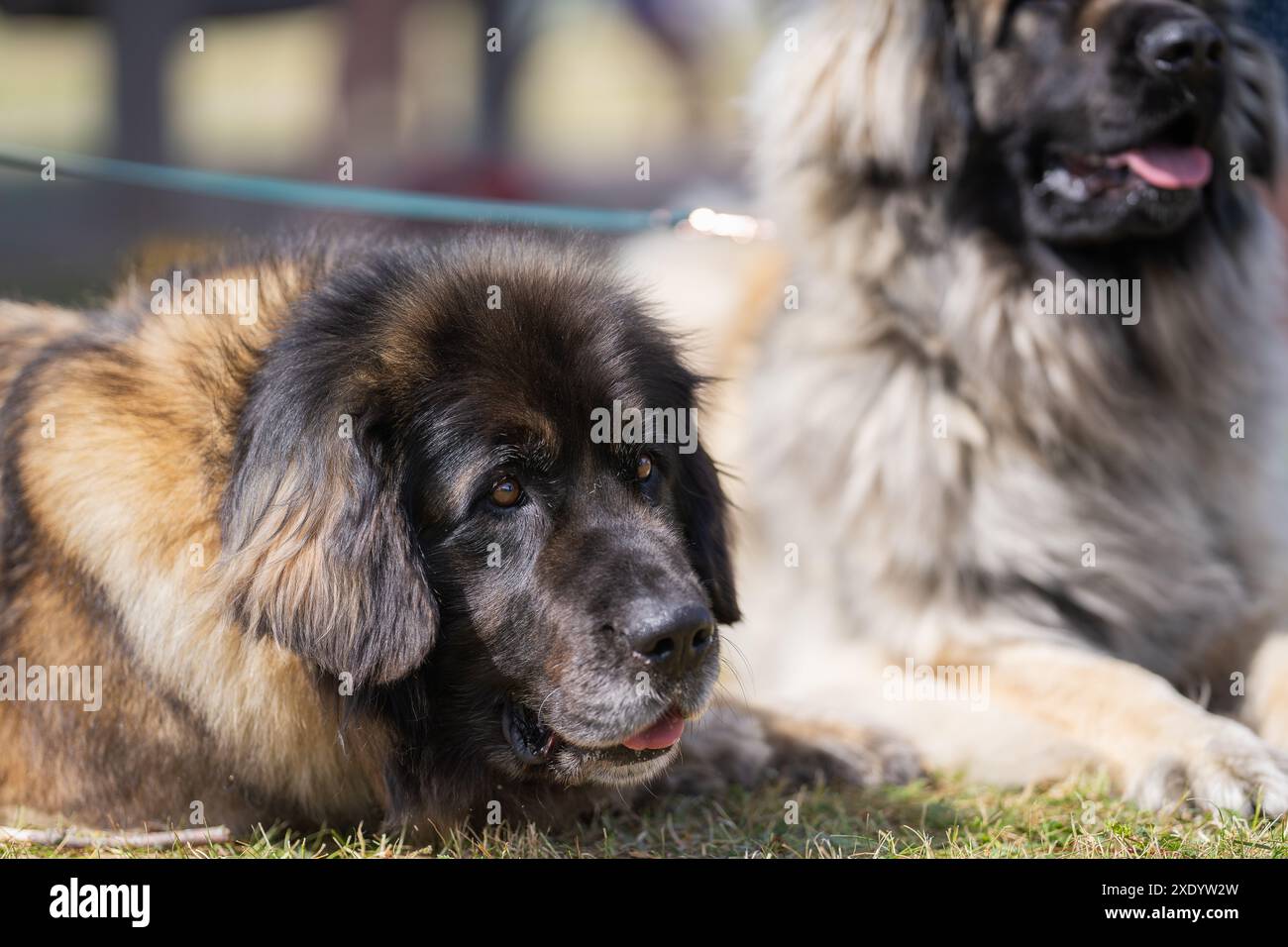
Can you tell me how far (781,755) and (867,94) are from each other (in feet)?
6.98

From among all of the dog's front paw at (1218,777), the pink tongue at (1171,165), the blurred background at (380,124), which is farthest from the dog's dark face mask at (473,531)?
the blurred background at (380,124)

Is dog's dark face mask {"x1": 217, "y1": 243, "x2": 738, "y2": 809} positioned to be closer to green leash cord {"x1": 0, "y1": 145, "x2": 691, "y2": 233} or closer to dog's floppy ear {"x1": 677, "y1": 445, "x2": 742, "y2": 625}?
dog's floppy ear {"x1": 677, "y1": 445, "x2": 742, "y2": 625}

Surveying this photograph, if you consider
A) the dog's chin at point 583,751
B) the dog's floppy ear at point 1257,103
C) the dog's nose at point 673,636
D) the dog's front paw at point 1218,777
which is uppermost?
the dog's floppy ear at point 1257,103

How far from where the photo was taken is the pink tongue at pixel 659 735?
2934 millimetres

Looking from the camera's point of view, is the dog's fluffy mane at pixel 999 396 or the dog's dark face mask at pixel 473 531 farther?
the dog's fluffy mane at pixel 999 396

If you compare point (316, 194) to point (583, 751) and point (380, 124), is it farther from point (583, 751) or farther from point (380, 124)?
point (380, 124)

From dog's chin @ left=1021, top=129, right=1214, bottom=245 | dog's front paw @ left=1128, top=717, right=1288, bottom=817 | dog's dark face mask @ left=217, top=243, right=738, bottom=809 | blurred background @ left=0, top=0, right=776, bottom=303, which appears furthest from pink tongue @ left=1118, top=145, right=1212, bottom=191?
blurred background @ left=0, top=0, right=776, bottom=303

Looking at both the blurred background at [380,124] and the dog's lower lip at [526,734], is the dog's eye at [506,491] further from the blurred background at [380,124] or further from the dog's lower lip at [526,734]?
the blurred background at [380,124]

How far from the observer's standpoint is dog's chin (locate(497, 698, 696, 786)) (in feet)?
9.66

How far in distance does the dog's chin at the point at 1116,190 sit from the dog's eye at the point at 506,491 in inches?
84.0

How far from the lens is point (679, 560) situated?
2951 mm

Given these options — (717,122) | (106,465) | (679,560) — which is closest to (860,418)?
(679,560)

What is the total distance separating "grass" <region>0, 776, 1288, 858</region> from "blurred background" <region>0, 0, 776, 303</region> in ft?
24.1

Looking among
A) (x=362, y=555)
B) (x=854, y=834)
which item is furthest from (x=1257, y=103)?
(x=362, y=555)
